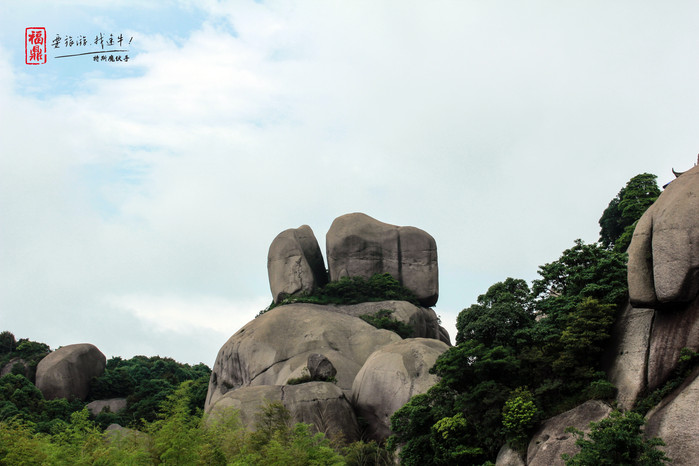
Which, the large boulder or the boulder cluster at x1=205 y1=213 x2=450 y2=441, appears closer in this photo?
the boulder cluster at x1=205 y1=213 x2=450 y2=441

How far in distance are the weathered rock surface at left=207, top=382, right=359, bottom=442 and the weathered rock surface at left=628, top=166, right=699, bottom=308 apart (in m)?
11.1

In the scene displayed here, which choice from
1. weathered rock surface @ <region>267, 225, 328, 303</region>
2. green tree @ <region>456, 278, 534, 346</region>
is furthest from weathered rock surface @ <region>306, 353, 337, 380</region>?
weathered rock surface @ <region>267, 225, 328, 303</region>

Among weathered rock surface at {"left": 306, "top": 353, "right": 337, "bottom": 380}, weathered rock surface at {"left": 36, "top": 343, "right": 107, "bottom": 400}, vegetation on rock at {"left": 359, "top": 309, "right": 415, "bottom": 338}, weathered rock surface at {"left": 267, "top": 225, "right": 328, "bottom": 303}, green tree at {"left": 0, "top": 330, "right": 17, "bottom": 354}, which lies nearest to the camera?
weathered rock surface at {"left": 306, "top": 353, "right": 337, "bottom": 380}

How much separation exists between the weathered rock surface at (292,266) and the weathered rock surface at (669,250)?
24.9 m

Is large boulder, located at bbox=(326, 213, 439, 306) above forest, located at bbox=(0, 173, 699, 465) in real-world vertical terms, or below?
above

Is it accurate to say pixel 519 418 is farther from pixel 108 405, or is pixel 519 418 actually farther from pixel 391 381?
pixel 108 405

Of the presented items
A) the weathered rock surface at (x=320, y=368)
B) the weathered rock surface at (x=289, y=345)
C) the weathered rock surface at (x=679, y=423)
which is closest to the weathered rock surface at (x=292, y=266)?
the weathered rock surface at (x=289, y=345)

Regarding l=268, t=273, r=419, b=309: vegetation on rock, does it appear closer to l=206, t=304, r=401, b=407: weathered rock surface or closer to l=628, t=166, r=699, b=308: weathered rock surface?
l=206, t=304, r=401, b=407: weathered rock surface

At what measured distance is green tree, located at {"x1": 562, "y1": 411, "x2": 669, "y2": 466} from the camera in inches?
568

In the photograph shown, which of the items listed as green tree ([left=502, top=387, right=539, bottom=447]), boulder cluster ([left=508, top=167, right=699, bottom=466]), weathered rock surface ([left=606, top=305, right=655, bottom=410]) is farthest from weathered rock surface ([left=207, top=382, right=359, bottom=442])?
weathered rock surface ([left=606, top=305, right=655, bottom=410])

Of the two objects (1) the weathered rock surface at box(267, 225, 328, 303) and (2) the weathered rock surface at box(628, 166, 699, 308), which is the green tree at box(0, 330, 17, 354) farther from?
(2) the weathered rock surface at box(628, 166, 699, 308)

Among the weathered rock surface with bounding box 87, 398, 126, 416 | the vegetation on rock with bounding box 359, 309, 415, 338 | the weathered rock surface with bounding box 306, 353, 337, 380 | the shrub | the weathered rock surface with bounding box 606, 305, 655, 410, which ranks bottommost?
the weathered rock surface with bounding box 606, 305, 655, 410

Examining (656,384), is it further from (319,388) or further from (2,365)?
(2,365)

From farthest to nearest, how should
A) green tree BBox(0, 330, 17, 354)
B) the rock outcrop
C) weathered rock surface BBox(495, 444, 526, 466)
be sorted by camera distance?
green tree BBox(0, 330, 17, 354) → the rock outcrop → weathered rock surface BBox(495, 444, 526, 466)
